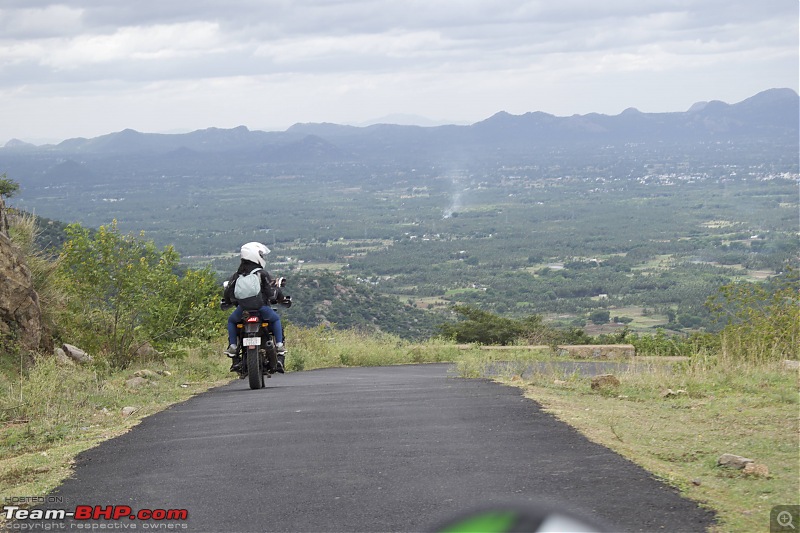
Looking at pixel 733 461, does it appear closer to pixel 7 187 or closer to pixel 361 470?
pixel 361 470

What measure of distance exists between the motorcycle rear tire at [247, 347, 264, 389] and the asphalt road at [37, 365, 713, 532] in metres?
2.71

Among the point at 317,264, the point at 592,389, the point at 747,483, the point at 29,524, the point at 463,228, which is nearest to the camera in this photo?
the point at 29,524

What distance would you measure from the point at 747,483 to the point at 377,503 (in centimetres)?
232

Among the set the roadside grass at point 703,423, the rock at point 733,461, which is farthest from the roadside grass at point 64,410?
the rock at point 733,461

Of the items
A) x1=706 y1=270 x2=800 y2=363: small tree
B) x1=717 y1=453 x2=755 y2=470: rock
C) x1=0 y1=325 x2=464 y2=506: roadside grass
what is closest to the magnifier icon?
x1=717 y1=453 x2=755 y2=470: rock

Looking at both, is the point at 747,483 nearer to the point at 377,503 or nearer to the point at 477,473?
the point at 477,473

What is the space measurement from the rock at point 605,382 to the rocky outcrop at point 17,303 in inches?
317

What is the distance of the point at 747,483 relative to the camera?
6.29 meters

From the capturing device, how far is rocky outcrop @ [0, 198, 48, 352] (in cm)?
1421

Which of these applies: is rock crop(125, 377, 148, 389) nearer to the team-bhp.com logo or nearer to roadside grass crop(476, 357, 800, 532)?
roadside grass crop(476, 357, 800, 532)

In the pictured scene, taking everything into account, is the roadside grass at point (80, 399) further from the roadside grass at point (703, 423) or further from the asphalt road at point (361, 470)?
the roadside grass at point (703, 423)

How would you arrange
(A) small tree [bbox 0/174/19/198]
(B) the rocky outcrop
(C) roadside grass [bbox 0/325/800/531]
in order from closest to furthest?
(C) roadside grass [bbox 0/325/800/531] → (B) the rocky outcrop → (A) small tree [bbox 0/174/19/198]

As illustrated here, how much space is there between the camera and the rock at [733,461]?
260 inches

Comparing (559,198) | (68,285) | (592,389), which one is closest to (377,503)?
(592,389)
